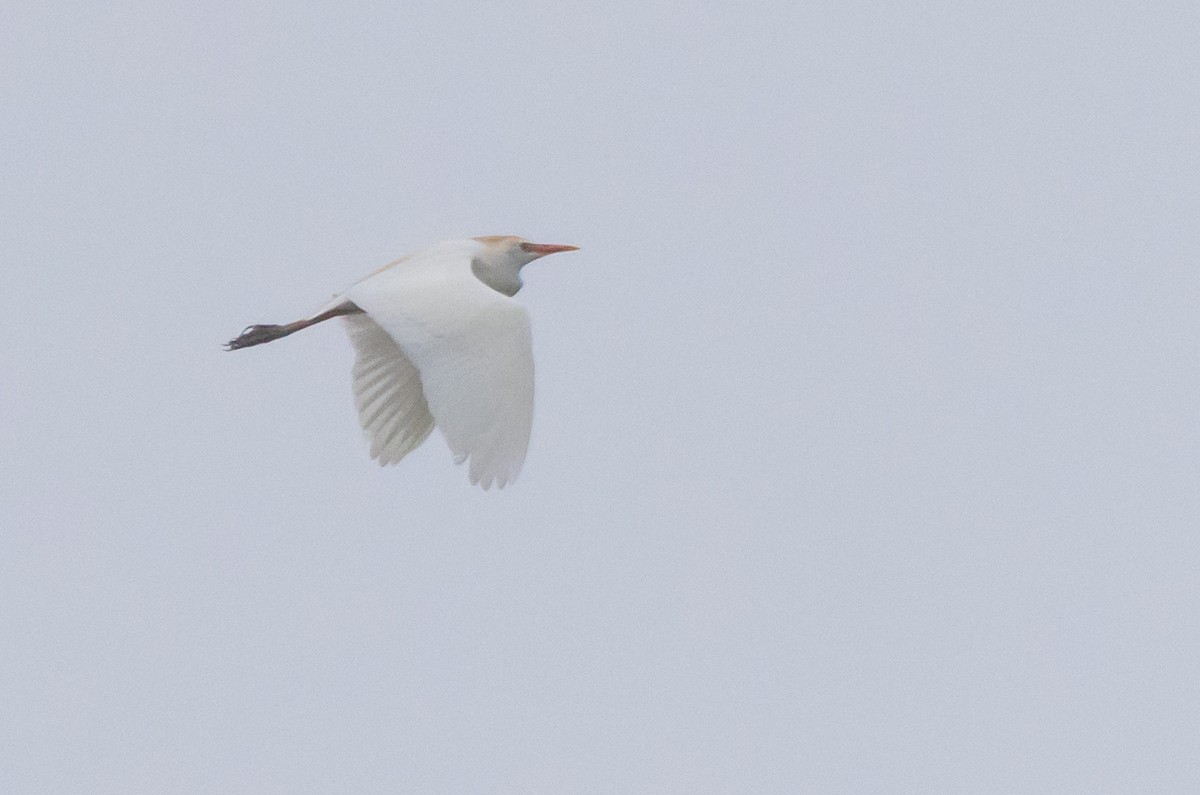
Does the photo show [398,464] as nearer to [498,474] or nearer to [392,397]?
[392,397]

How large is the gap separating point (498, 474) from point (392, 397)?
1938 millimetres

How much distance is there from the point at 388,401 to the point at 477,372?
6.54 feet

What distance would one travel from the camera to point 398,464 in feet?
39.0

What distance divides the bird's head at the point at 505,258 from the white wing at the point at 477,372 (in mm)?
1976

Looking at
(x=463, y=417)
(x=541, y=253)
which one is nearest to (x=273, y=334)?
(x=541, y=253)

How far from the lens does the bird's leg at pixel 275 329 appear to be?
1177 centimetres

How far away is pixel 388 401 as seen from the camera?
11859mm

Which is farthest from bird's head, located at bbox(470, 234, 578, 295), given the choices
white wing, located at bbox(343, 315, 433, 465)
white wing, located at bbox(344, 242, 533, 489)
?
white wing, located at bbox(344, 242, 533, 489)

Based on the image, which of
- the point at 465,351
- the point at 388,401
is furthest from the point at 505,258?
the point at 465,351

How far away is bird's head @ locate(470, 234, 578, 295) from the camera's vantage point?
12305 mm

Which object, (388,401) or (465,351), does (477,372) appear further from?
(388,401)

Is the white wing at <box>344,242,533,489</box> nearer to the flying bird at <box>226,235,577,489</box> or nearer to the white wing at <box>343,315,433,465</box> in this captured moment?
the flying bird at <box>226,235,577,489</box>

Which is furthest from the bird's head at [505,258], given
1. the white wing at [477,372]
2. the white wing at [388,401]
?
the white wing at [477,372]

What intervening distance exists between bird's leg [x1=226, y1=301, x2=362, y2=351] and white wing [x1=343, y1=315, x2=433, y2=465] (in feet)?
0.64
